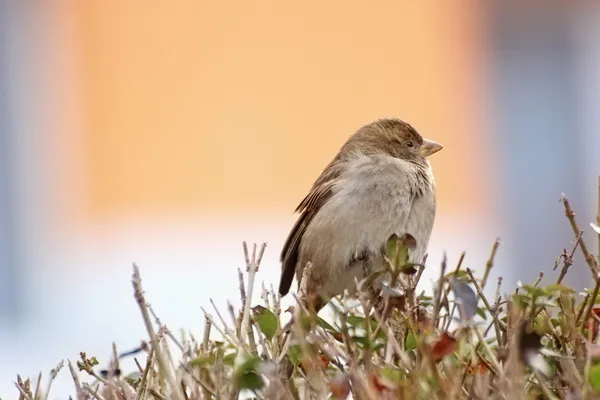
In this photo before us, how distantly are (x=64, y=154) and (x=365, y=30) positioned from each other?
6.77 ft

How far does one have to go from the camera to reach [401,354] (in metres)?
1.72

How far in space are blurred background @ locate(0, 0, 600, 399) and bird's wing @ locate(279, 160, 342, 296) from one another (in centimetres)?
314

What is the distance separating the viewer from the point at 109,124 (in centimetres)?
767

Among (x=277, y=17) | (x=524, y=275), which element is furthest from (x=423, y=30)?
(x=524, y=275)

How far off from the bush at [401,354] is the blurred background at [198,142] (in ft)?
17.3

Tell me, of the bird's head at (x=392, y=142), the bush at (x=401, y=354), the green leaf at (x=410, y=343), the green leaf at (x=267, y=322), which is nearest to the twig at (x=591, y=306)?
the bush at (x=401, y=354)

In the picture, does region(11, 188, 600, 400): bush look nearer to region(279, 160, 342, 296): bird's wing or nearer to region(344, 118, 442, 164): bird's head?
region(279, 160, 342, 296): bird's wing

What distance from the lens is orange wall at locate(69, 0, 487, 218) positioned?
7.62m

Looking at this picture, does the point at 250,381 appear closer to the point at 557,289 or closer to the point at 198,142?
the point at 557,289

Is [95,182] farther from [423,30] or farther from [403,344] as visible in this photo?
[403,344]

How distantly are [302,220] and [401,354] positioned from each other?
245 cm

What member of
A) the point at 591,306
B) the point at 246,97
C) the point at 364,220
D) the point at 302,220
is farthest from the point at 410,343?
the point at 246,97

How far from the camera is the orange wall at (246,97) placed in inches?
300

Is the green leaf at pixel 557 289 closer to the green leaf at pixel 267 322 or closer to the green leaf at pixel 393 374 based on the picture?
the green leaf at pixel 393 374
